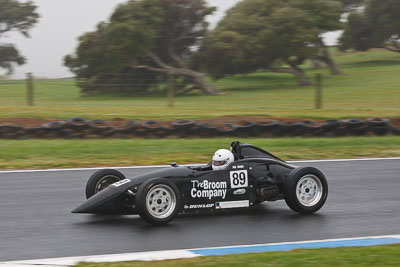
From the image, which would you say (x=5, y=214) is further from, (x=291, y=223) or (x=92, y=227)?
(x=291, y=223)

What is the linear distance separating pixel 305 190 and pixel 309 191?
2.7 inches

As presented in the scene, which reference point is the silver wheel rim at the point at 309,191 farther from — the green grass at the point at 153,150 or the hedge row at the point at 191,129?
the hedge row at the point at 191,129

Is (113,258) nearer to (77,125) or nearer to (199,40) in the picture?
(77,125)

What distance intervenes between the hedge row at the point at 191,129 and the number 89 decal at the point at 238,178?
7858mm

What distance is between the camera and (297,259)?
5.85 m

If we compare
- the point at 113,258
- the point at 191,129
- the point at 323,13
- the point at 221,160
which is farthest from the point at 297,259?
the point at 323,13

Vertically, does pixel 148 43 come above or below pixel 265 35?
below

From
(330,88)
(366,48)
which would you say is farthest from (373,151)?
(366,48)

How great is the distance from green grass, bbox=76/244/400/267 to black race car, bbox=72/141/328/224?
1576mm

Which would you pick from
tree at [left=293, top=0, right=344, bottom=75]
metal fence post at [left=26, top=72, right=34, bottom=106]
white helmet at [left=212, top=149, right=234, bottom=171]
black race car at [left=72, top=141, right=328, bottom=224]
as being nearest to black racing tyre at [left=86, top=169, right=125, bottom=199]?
black race car at [left=72, top=141, right=328, bottom=224]

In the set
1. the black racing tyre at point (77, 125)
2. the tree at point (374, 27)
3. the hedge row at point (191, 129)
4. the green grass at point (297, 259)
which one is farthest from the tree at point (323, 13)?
the green grass at point (297, 259)

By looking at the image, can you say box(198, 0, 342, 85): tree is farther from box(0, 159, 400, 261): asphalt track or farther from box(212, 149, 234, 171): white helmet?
box(212, 149, 234, 171): white helmet

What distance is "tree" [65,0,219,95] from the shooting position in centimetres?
3662

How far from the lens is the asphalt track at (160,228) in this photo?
6801 mm
